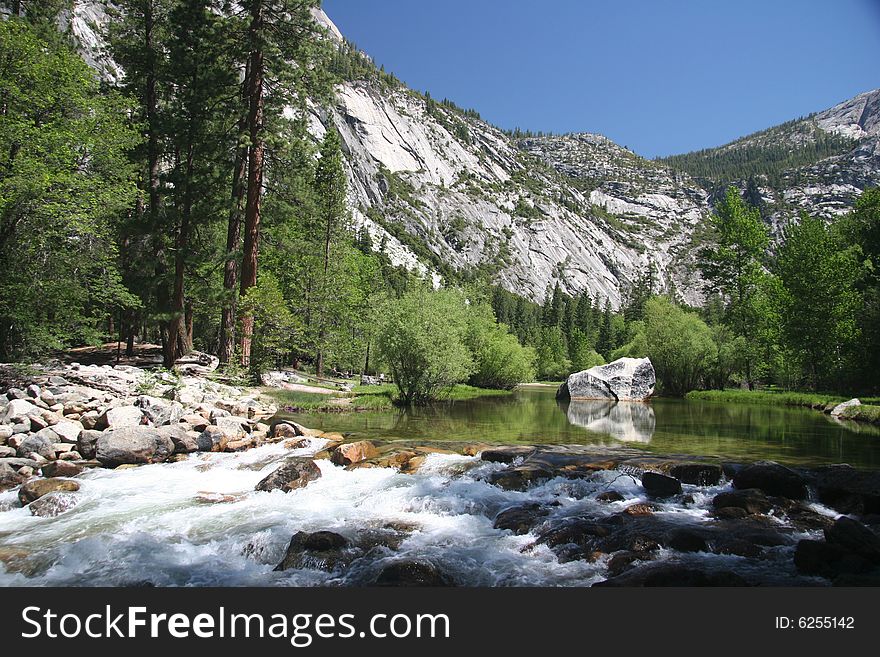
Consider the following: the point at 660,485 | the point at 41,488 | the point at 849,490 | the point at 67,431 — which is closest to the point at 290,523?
the point at 41,488

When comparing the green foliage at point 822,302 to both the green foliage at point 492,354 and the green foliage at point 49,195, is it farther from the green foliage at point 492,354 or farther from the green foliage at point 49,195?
the green foliage at point 49,195

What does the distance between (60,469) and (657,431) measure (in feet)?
63.7

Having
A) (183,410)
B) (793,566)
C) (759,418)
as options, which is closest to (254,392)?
(183,410)

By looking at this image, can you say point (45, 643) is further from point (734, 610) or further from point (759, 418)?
point (759, 418)

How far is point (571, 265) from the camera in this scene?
653ft

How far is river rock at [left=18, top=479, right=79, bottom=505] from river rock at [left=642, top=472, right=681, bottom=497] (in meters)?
10.9

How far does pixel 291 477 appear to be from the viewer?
10211mm

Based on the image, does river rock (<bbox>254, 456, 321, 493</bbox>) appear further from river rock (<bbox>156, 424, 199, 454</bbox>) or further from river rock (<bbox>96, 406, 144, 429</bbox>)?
river rock (<bbox>96, 406, 144, 429</bbox>)

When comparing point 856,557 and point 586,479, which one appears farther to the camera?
point 586,479

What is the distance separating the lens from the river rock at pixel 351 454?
38.7 ft

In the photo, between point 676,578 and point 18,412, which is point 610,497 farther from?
point 18,412

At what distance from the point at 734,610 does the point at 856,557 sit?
309 centimetres

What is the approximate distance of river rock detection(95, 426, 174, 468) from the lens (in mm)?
11367

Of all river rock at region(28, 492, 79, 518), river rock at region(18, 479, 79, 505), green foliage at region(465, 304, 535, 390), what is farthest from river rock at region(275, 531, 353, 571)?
green foliage at region(465, 304, 535, 390)
